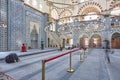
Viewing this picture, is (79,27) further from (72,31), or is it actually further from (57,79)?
(57,79)

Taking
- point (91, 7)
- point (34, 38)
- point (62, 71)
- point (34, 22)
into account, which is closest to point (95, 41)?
point (91, 7)

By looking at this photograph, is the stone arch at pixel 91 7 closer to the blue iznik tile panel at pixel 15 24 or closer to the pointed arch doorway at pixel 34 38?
the pointed arch doorway at pixel 34 38

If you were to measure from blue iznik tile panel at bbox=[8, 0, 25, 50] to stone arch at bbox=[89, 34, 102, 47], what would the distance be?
16.3 metres

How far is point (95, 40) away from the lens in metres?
30.9

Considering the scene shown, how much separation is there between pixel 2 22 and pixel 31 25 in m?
6.80

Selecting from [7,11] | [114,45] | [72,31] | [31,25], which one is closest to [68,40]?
[72,31]

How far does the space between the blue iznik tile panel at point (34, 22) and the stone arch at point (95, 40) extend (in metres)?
10.8

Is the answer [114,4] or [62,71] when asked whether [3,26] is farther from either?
[114,4]

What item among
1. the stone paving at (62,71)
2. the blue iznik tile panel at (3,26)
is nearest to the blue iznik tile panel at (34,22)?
the blue iznik tile panel at (3,26)

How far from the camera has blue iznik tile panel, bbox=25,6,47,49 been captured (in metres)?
21.2

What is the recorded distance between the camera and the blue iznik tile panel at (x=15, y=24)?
56.5 ft

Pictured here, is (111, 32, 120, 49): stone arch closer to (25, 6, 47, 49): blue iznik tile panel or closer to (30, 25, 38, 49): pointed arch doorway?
(25, 6, 47, 49): blue iznik tile panel

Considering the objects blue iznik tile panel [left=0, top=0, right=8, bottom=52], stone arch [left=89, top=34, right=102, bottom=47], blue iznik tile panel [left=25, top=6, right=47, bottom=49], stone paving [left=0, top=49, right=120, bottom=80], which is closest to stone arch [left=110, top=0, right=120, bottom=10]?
stone arch [left=89, top=34, right=102, bottom=47]

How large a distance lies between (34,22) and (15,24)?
560 cm
